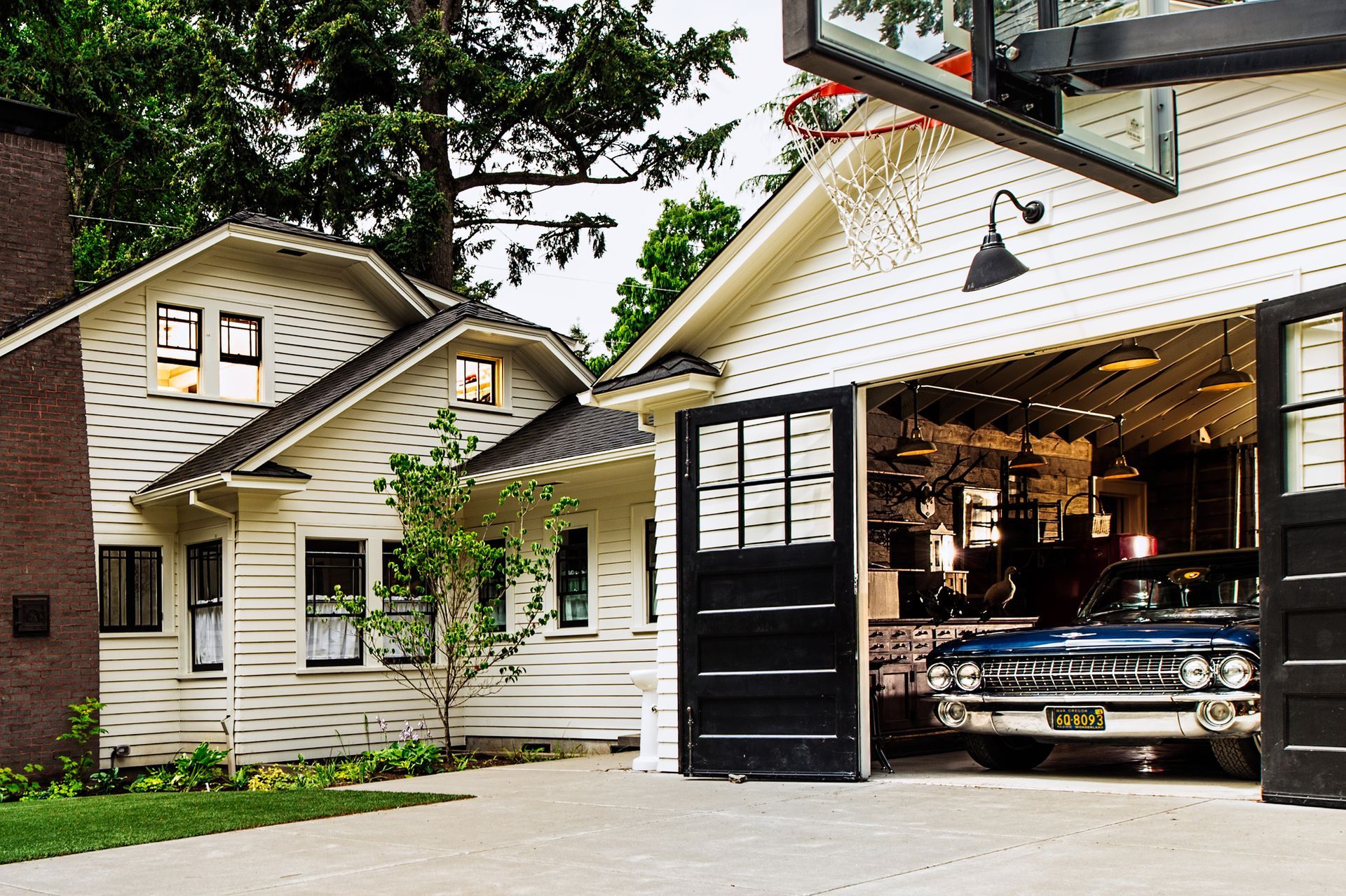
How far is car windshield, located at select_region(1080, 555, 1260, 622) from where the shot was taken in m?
9.65

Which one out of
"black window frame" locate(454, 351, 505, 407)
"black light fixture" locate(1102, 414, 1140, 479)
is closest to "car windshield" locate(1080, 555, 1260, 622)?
"black light fixture" locate(1102, 414, 1140, 479)

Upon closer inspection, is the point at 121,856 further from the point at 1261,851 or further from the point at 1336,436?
the point at 1336,436

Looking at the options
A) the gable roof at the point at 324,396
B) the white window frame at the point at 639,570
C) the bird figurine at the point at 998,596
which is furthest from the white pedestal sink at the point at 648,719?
the gable roof at the point at 324,396

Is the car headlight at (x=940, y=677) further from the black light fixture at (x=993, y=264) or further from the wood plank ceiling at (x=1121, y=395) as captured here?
the wood plank ceiling at (x=1121, y=395)

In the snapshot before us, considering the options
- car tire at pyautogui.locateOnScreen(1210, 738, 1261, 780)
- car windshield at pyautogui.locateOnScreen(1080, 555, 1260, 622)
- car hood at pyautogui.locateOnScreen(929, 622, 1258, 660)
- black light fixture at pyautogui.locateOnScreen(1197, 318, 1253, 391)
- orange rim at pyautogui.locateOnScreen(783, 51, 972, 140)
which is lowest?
car tire at pyautogui.locateOnScreen(1210, 738, 1261, 780)

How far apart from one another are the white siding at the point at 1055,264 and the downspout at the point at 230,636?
19.2 feet

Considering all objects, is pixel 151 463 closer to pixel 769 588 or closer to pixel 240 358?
pixel 240 358

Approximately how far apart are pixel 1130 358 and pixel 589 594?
22.4 feet

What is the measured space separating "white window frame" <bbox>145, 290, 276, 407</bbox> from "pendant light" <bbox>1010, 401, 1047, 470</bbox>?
8954 millimetres

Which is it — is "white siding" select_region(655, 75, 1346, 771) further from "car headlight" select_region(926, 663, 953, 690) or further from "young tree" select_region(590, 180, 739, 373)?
"young tree" select_region(590, 180, 739, 373)

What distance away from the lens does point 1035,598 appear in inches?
620

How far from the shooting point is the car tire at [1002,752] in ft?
33.0

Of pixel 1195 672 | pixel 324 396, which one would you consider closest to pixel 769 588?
pixel 1195 672

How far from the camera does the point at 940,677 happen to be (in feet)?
31.9
